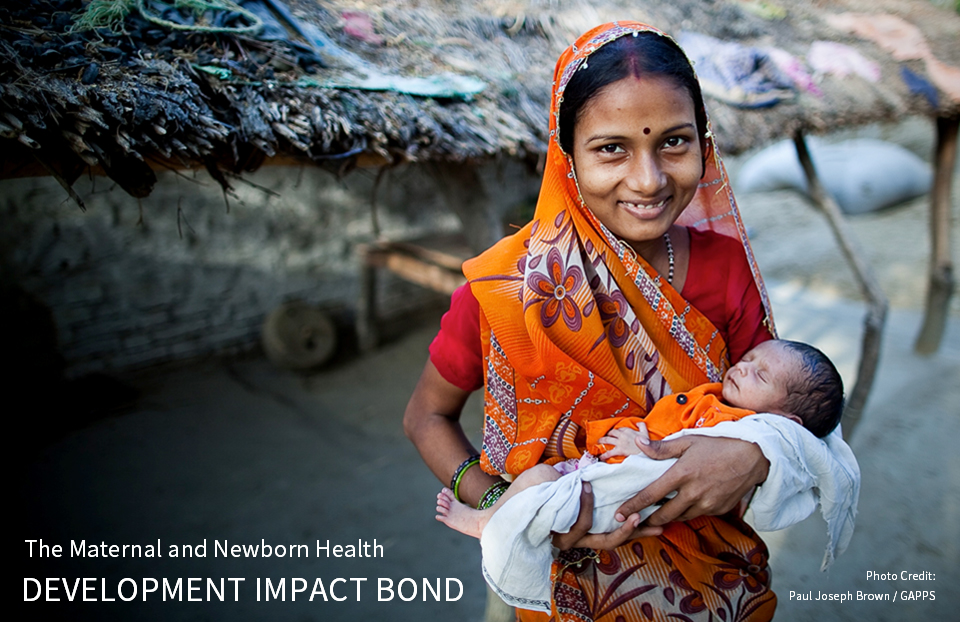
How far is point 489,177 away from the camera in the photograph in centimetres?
680

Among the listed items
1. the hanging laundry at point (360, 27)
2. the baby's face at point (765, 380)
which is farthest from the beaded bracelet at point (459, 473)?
the hanging laundry at point (360, 27)

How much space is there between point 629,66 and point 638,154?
17 cm

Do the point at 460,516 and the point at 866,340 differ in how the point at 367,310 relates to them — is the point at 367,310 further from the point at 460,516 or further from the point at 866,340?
the point at 460,516

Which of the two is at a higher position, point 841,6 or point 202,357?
point 841,6

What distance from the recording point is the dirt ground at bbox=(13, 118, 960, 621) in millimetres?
3043

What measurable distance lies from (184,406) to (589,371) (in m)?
4.34

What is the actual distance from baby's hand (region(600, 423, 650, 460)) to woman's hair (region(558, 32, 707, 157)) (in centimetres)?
68

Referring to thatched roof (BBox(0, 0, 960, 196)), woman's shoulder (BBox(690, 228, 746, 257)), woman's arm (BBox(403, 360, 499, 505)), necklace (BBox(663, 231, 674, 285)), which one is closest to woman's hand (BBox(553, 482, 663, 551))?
woman's arm (BBox(403, 360, 499, 505))

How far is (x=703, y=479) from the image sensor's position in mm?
1187

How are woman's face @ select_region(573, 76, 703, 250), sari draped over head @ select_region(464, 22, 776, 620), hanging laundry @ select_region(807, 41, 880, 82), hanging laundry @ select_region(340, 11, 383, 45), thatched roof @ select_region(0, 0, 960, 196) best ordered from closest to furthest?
woman's face @ select_region(573, 76, 703, 250) < sari draped over head @ select_region(464, 22, 776, 620) < thatched roof @ select_region(0, 0, 960, 196) < hanging laundry @ select_region(340, 11, 383, 45) < hanging laundry @ select_region(807, 41, 880, 82)

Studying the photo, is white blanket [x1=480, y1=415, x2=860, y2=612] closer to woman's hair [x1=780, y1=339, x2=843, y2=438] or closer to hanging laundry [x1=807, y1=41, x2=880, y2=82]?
woman's hair [x1=780, y1=339, x2=843, y2=438]

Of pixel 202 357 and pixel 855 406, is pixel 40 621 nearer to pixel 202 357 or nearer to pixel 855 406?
pixel 202 357

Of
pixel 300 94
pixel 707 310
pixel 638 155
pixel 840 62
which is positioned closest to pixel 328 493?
pixel 300 94

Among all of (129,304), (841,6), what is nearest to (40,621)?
(129,304)
